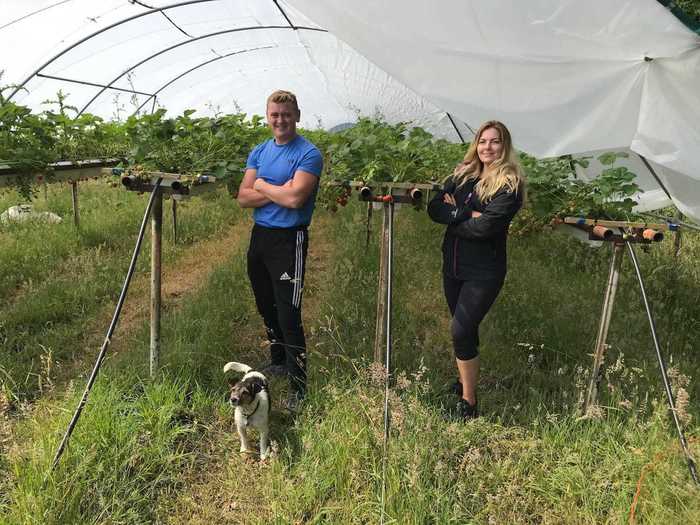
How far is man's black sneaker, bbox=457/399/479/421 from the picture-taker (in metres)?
2.75

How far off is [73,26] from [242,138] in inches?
138

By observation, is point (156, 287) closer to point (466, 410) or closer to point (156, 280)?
point (156, 280)

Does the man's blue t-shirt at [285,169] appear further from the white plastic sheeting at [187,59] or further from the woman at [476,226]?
the white plastic sheeting at [187,59]

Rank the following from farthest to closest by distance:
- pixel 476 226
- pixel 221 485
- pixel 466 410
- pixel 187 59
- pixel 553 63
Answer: pixel 187 59
pixel 466 410
pixel 553 63
pixel 476 226
pixel 221 485

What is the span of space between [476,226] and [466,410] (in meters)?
1.11

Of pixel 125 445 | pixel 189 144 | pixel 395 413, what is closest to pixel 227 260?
pixel 189 144

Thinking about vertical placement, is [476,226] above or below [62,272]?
above

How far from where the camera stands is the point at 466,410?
2.79m

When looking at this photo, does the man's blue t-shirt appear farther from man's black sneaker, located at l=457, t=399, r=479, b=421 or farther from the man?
man's black sneaker, located at l=457, t=399, r=479, b=421

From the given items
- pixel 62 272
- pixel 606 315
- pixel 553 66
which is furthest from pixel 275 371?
pixel 62 272

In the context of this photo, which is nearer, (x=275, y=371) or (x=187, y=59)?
(x=275, y=371)

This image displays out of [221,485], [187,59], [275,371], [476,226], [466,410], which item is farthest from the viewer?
[187,59]

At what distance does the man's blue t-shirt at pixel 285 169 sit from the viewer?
2641mm

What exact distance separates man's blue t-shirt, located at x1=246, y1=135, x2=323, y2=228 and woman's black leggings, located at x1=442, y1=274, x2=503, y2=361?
102 centimetres
